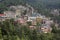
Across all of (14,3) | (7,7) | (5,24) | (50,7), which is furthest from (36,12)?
(5,24)

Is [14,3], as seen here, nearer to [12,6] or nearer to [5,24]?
[12,6]

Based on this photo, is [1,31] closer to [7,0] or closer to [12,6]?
[12,6]

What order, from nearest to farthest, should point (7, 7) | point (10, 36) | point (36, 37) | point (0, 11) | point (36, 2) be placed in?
point (10, 36) → point (36, 37) → point (0, 11) → point (7, 7) → point (36, 2)

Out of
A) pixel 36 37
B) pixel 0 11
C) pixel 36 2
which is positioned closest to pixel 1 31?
pixel 36 37

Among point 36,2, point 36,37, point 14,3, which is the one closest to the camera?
point 36,37

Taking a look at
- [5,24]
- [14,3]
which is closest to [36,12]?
[14,3]

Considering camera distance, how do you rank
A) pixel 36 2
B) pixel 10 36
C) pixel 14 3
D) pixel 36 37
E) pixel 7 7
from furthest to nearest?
pixel 36 2 → pixel 14 3 → pixel 7 7 → pixel 36 37 → pixel 10 36

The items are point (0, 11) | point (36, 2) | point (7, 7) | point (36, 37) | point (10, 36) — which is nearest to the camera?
point (10, 36)

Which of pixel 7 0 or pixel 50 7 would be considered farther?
pixel 50 7

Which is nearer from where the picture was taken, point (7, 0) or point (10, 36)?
point (10, 36)
